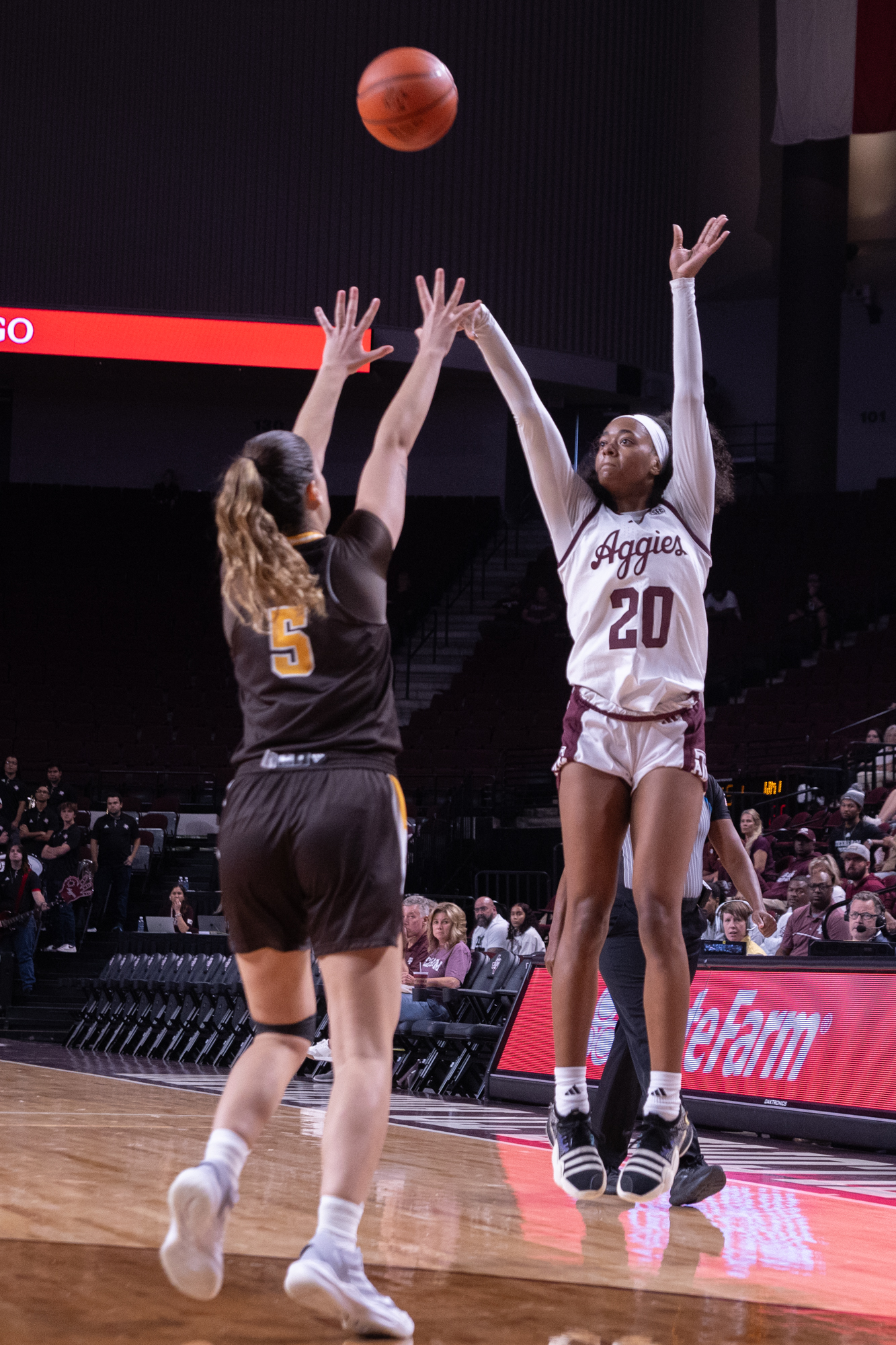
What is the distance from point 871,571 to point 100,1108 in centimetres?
1525

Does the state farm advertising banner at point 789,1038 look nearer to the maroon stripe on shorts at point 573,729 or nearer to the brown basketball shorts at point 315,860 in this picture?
the maroon stripe on shorts at point 573,729

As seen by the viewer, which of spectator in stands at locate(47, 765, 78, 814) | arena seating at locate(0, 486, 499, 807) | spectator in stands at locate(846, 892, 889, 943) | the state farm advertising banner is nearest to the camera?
the state farm advertising banner

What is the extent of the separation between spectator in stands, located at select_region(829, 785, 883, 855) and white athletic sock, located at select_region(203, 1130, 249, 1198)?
9.76 meters

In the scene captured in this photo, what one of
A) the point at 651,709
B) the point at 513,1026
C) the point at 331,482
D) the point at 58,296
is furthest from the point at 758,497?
the point at 651,709

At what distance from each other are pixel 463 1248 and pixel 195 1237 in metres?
1.37

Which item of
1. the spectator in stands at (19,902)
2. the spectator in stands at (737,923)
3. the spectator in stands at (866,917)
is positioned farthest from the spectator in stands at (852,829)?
the spectator in stands at (19,902)

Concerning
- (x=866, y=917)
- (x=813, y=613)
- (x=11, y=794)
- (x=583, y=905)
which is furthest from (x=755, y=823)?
(x=11, y=794)

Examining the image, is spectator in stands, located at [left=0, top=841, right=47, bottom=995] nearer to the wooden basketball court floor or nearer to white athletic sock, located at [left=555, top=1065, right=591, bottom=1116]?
the wooden basketball court floor

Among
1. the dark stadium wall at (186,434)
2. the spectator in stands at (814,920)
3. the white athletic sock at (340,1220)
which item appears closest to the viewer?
the white athletic sock at (340,1220)

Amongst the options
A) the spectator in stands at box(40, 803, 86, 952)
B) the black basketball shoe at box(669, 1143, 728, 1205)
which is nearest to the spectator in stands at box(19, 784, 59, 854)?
the spectator in stands at box(40, 803, 86, 952)

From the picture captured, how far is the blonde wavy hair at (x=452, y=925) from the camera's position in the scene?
10742 millimetres

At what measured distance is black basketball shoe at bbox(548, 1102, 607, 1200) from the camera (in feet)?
13.3

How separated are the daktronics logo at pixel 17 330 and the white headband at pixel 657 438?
18.5m

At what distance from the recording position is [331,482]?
25.0 m
